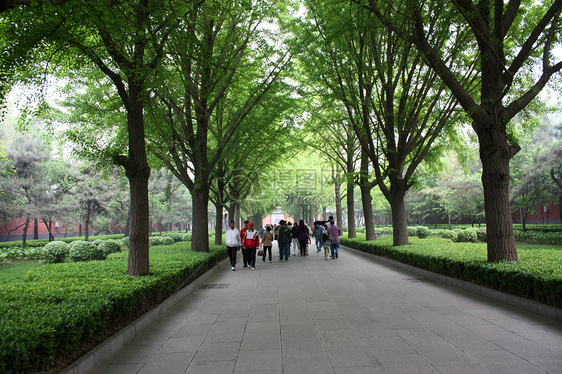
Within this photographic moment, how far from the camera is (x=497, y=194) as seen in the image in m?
8.02

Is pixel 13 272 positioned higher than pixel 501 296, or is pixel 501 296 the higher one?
pixel 501 296

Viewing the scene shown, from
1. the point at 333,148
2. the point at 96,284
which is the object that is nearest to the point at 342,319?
the point at 96,284

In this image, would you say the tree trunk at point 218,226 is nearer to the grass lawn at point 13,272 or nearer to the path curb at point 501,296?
the grass lawn at point 13,272

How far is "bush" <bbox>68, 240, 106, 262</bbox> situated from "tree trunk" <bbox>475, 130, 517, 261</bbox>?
13818 millimetres

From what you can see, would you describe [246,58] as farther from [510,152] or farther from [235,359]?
[235,359]

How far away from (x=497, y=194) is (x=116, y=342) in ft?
25.7

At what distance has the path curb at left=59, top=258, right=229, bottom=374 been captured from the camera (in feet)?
12.1

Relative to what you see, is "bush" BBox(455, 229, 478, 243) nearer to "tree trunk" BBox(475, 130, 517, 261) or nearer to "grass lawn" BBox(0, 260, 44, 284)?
"tree trunk" BBox(475, 130, 517, 261)

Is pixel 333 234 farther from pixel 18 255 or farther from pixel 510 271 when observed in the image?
pixel 18 255

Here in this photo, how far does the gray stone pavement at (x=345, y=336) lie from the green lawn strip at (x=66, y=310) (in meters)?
0.39

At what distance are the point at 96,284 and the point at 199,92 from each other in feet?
29.6

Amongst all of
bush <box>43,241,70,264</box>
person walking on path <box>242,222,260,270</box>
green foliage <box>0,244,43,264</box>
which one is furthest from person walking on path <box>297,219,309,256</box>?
green foliage <box>0,244,43,264</box>

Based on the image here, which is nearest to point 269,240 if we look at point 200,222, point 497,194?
point 200,222

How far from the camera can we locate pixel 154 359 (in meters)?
4.17
